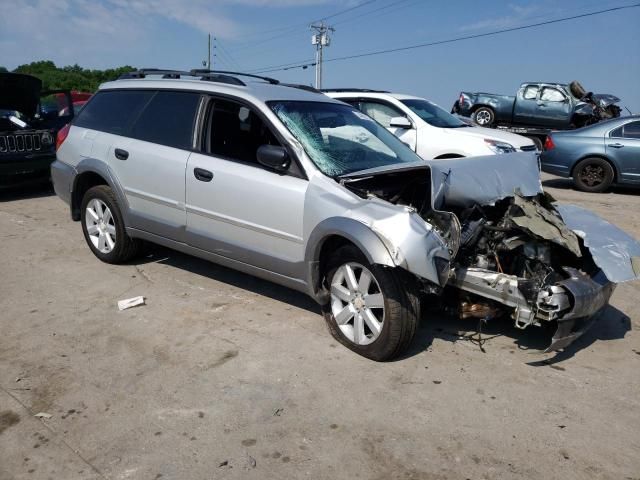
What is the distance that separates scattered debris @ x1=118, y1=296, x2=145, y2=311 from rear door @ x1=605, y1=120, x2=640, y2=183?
9.30m

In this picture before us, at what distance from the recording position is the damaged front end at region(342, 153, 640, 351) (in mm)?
3623

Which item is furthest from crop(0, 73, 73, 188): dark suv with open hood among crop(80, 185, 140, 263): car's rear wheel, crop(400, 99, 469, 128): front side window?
crop(400, 99, 469, 128): front side window

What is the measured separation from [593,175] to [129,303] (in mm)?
9376

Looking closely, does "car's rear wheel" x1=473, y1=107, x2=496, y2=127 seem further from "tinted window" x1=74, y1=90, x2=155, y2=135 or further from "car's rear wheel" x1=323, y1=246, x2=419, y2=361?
"car's rear wheel" x1=323, y1=246, x2=419, y2=361

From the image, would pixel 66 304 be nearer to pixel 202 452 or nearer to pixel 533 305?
pixel 202 452

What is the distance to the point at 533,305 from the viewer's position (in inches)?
142

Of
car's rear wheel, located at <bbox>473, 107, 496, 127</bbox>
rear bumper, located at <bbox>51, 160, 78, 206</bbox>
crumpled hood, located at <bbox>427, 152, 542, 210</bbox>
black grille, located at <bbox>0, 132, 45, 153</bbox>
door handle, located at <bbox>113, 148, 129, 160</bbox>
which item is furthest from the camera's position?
car's rear wheel, located at <bbox>473, 107, 496, 127</bbox>

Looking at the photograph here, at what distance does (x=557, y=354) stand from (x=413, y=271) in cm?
140

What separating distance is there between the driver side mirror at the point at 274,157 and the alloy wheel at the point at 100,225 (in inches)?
81.1

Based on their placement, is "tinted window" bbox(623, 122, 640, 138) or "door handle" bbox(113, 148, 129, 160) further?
"tinted window" bbox(623, 122, 640, 138)

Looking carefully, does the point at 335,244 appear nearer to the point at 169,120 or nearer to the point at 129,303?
the point at 129,303

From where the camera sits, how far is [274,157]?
4090mm

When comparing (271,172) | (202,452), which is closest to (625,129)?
(271,172)

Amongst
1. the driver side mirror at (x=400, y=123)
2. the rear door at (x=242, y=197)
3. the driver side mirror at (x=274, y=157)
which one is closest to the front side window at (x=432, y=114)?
the driver side mirror at (x=400, y=123)
